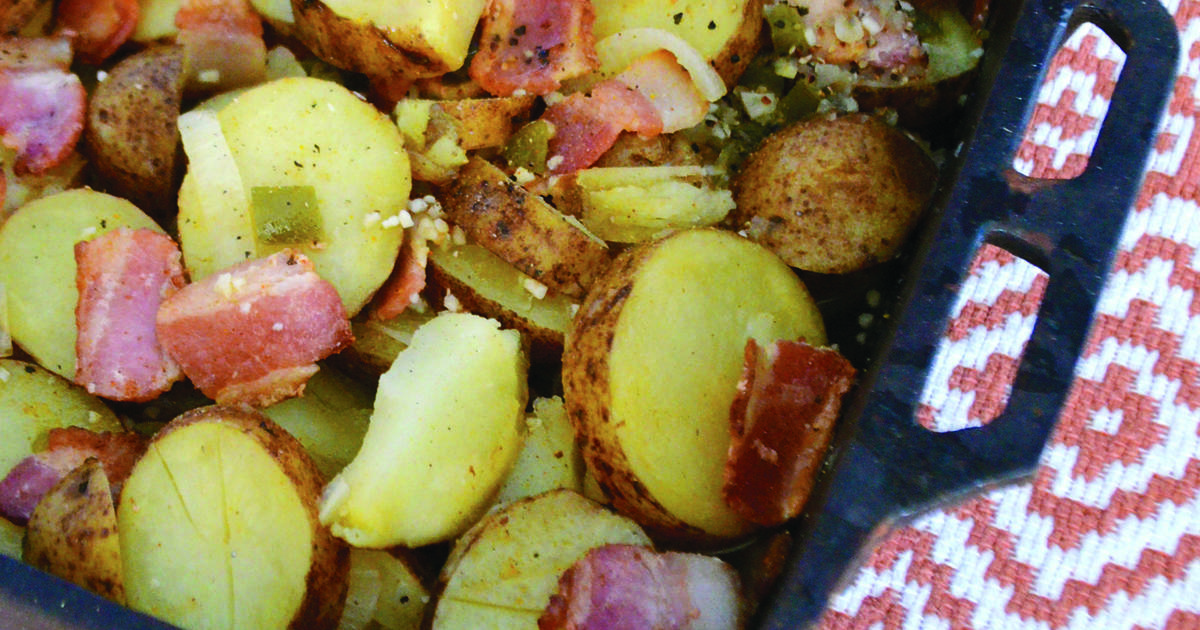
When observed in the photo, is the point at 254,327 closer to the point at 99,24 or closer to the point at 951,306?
the point at 99,24

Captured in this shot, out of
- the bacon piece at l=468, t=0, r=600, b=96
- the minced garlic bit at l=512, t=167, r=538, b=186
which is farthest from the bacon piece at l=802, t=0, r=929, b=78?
the minced garlic bit at l=512, t=167, r=538, b=186

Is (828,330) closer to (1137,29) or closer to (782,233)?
(782,233)

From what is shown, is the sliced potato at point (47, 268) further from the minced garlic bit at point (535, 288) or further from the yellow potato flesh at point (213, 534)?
the minced garlic bit at point (535, 288)

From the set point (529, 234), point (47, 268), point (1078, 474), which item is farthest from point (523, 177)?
point (1078, 474)

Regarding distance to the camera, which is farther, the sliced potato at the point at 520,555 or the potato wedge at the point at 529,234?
the potato wedge at the point at 529,234

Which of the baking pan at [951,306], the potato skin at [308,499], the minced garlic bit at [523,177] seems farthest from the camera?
the minced garlic bit at [523,177]

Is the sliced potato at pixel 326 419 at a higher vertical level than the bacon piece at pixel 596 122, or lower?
lower

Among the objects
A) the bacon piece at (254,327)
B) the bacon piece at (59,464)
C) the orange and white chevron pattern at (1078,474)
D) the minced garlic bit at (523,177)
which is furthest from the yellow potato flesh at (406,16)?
the orange and white chevron pattern at (1078,474)
